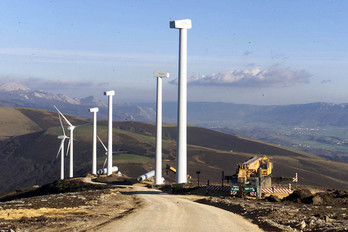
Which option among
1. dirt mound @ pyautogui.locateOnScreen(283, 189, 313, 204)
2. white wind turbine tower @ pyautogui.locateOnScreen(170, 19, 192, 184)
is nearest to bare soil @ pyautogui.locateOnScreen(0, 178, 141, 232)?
white wind turbine tower @ pyautogui.locateOnScreen(170, 19, 192, 184)

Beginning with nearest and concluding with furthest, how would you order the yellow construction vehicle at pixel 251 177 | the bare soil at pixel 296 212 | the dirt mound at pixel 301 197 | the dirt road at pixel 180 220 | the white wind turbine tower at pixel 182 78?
1. the dirt road at pixel 180 220
2. the bare soil at pixel 296 212
3. the dirt mound at pixel 301 197
4. the yellow construction vehicle at pixel 251 177
5. the white wind turbine tower at pixel 182 78

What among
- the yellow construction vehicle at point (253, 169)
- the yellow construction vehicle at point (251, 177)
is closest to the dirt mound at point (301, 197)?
the yellow construction vehicle at point (251, 177)

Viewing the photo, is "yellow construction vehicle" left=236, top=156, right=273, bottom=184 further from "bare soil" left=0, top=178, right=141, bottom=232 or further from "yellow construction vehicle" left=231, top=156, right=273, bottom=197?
"bare soil" left=0, top=178, right=141, bottom=232

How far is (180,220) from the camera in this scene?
39.1m

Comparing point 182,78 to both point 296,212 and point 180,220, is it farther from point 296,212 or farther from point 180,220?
point 180,220

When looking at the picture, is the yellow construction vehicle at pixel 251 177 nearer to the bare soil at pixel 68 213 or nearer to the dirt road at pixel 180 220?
the bare soil at pixel 68 213

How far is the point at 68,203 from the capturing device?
5234 cm

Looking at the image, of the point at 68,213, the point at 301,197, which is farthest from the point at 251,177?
the point at 68,213

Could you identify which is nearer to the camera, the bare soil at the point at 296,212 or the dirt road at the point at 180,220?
the dirt road at the point at 180,220

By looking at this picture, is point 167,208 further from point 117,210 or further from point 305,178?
point 305,178

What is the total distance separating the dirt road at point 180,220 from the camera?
35219 millimetres

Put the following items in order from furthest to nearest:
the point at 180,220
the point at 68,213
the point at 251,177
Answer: the point at 251,177 < the point at 68,213 < the point at 180,220

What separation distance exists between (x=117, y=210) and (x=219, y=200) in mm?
12857

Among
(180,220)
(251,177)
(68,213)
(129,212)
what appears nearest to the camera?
Result: (180,220)
